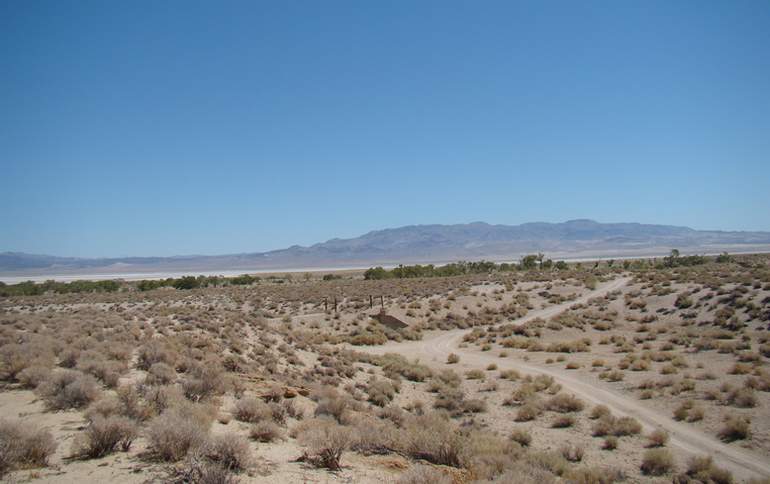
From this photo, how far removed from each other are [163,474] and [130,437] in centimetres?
145

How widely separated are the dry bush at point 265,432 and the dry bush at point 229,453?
1.88 metres

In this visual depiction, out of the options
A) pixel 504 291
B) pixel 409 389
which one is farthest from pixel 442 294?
pixel 409 389

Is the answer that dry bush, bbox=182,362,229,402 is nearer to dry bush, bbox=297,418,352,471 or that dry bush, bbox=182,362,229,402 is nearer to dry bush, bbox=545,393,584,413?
dry bush, bbox=297,418,352,471

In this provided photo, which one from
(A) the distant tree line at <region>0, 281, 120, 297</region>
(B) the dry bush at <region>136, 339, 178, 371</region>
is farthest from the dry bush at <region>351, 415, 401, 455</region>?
(A) the distant tree line at <region>0, 281, 120, 297</region>

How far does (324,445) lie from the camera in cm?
867

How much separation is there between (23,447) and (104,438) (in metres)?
1.09

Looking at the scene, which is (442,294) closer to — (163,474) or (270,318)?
(270,318)

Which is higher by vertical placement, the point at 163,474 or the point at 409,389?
the point at 163,474

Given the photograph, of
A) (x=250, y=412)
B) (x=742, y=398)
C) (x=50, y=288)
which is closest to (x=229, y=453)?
(x=250, y=412)

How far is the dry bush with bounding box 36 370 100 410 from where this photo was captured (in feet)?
32.2

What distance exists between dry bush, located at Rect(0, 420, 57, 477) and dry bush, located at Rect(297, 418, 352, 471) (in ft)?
13.7

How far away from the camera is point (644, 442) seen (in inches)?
510

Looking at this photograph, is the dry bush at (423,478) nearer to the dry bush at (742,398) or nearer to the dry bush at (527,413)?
the dry bush at (527,413)

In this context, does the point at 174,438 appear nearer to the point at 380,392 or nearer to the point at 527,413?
the point at 380,392
